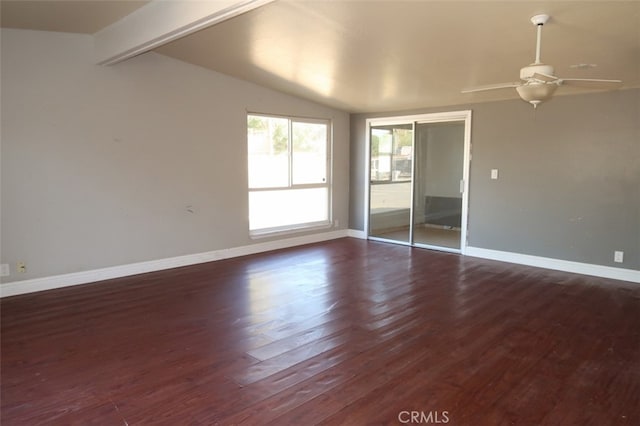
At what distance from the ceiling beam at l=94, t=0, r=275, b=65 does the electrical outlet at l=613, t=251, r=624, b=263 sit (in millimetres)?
4896

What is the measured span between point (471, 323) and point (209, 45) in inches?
150

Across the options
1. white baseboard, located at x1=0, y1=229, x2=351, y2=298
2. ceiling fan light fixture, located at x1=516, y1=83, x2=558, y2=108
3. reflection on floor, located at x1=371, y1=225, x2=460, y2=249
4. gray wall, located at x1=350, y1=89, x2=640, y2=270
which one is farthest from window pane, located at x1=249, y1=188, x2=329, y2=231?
ceiling fan light fixture, located at x1=516, y1=83, x2=558, y2=108

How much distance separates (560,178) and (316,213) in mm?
3742

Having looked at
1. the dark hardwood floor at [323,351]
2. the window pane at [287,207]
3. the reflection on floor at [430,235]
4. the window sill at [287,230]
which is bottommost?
the dark hardwood floor at [323,351]

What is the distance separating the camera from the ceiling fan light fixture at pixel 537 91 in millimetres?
3052

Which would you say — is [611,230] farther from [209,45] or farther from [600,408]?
[209,45]

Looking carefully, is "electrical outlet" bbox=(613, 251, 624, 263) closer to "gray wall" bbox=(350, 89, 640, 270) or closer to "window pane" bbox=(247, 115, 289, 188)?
"gray wall" bbox=(350, 89, 640, 270)

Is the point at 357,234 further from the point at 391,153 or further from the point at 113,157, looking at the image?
the point at 113,157

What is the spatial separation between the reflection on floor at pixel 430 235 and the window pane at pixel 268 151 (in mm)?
2100

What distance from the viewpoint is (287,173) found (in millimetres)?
6637

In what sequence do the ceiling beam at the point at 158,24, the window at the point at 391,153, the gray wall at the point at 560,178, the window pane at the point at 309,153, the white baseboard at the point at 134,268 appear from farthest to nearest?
the window at the point at 391,153, the window pane at the point at 309,153, the gray wall at the point at 560,178, the white baseboard at the point at 134,268, the ceiling beam at the point at 158,24

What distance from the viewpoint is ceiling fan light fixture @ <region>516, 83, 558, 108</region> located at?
120 inches

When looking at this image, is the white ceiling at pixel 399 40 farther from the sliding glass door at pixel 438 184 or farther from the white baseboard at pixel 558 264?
the white baseboard at pixel 558 264

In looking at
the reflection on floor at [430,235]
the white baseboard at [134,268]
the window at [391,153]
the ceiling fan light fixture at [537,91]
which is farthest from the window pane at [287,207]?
the ceiling fan light fixture at [537,91]
